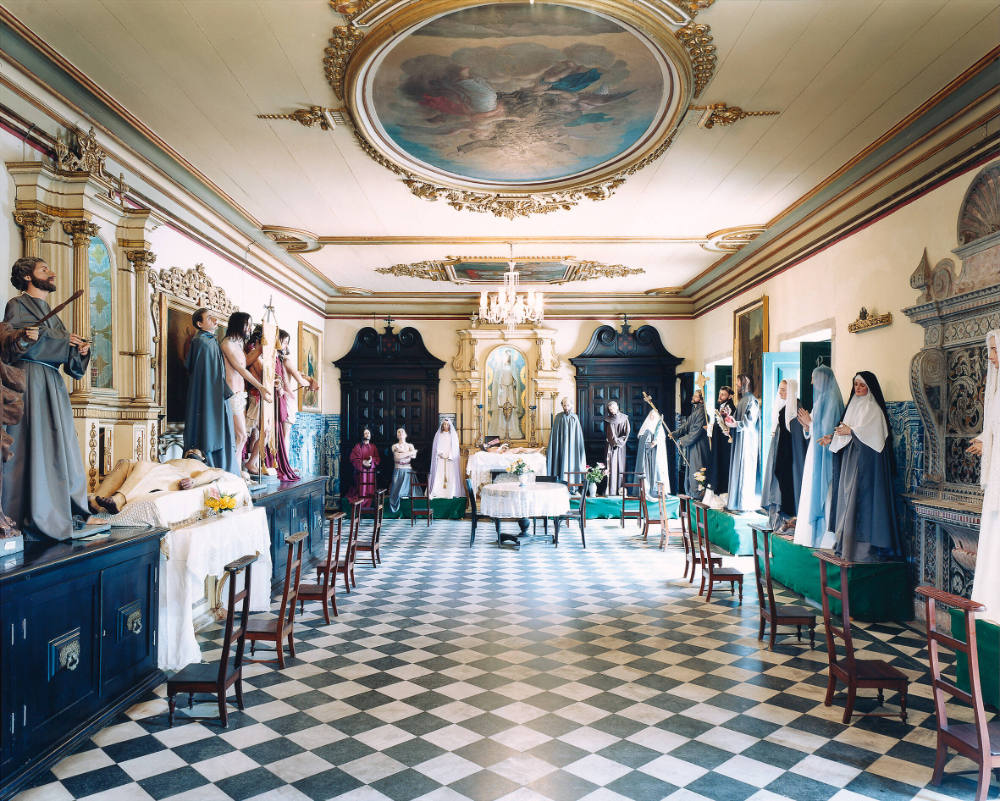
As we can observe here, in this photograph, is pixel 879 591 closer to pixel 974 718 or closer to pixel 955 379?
pixel 955 379

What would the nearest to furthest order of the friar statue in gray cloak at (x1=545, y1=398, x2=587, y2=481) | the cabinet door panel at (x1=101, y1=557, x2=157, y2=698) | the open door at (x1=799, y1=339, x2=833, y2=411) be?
the cabinet door panel at (x1=101, y1=557, x2=157, y2=698), the open door at (x1=799, y1=339, x2=833, y2=411), the friar statue in gray cloak at (x1=545, y1=398, x2=587, y2=481)

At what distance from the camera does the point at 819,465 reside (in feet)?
23.6

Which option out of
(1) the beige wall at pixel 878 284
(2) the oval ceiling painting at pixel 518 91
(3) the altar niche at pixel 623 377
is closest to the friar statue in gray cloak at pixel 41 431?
(2) the oval ceiling painting at pixel 518 91

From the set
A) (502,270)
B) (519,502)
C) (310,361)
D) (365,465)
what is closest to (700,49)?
(519,502)

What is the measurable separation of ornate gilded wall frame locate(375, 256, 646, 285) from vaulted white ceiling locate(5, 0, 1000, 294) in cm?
181

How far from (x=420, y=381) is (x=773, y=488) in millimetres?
8519

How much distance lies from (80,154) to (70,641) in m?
3.77

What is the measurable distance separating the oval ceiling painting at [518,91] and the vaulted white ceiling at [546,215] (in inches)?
18.3

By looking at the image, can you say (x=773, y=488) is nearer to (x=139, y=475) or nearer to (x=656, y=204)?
(x=656, y=204)

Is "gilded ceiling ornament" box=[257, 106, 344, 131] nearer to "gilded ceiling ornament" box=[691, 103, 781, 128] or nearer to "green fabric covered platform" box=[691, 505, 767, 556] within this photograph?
"gilded ceiling ornament" box=[691, 103, 781, 128]

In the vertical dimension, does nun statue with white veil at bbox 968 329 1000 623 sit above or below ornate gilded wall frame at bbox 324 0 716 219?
below

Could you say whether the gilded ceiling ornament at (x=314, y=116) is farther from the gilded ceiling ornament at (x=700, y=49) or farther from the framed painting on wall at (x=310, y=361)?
the framed painting on wall at (x=310, y=361)

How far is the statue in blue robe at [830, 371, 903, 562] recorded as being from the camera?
636 cm

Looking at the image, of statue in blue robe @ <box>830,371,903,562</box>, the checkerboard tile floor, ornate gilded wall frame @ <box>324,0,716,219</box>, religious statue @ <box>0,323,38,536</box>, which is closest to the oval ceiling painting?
ornate gilded wall frame @ <box>324,0,716,219</box>
